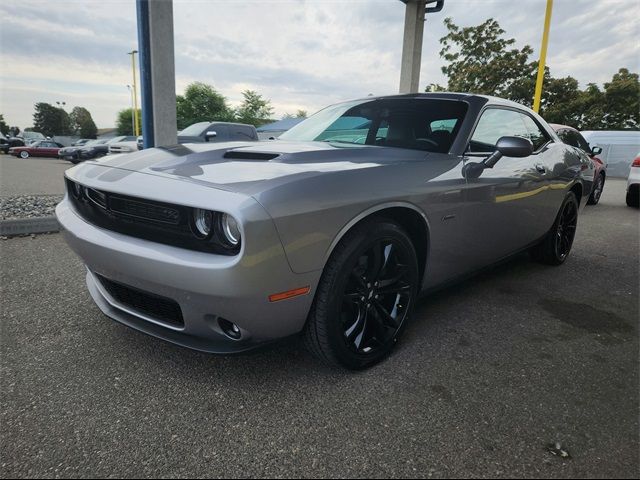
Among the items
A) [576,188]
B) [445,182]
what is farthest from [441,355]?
[576,188]

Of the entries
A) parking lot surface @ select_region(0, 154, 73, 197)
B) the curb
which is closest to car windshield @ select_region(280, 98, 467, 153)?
the curb

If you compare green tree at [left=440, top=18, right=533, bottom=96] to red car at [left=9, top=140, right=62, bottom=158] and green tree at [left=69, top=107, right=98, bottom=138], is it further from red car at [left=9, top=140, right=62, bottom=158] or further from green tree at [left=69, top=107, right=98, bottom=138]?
green tree at [left=69, top=107, right=98, bottom=138]

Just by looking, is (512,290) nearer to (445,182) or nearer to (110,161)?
(445,182)

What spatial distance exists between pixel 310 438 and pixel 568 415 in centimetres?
107

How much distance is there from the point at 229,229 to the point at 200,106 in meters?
47.4

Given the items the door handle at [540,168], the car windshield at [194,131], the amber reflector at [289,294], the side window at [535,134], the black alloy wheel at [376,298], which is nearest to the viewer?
the amber reflector at [289,294]

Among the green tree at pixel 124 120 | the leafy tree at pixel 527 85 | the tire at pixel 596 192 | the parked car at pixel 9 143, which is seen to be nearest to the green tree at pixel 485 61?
the leafy tree at pixel 527 85

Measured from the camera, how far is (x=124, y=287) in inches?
76.1

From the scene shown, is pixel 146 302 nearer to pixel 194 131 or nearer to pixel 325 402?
pixel 325 402

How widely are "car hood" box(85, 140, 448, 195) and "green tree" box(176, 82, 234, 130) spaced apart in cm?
4508

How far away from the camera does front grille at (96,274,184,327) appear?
1.79 meters

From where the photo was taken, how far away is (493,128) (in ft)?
9.68

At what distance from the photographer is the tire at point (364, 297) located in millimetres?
1833

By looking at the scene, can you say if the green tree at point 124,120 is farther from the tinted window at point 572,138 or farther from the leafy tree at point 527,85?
the tinted window at point 572,138
